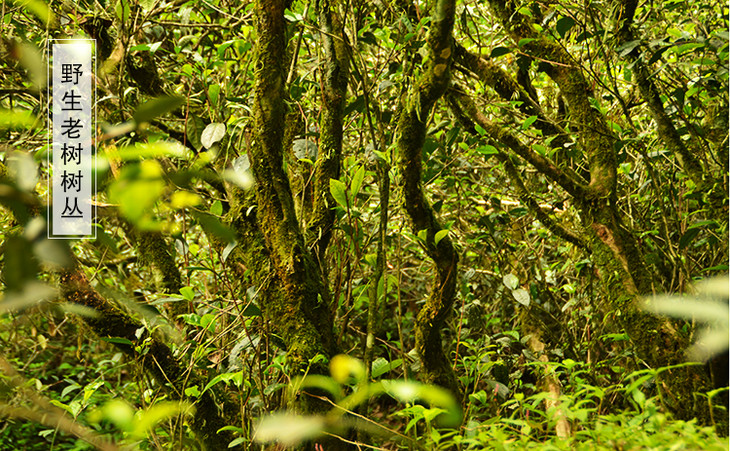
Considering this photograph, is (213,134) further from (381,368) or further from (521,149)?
(521,149)

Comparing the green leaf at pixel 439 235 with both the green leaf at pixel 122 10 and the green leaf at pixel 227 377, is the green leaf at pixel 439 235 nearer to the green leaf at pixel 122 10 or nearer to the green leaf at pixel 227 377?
the green leaf at pixel 227 377

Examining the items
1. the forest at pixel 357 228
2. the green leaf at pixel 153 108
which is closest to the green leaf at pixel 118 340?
the forest at pixel 357 228

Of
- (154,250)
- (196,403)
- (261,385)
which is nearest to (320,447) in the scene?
(261,385)

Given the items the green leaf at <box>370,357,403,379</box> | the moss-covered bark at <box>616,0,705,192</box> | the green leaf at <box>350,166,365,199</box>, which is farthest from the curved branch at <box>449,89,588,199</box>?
the green leaf at <box>370,357,403,379</box>

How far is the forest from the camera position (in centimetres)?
88

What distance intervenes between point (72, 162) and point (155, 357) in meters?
0.62

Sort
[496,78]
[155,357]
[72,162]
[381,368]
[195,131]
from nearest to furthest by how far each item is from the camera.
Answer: [72,162] < [381,368] < [155,357] < [195,131] < [496,78]

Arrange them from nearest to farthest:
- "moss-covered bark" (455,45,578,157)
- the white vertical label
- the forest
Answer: the white vertical label, the forest, "moss-covered bark" (455,45,578,157)

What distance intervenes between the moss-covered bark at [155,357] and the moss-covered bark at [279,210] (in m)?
0.38

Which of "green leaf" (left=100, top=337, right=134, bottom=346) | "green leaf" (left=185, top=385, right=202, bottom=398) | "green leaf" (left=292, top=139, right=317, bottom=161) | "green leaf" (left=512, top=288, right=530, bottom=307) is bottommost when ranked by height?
"green leaf" (left=185, top=385, right=202, bottom=398)

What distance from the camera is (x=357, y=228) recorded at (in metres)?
1.39

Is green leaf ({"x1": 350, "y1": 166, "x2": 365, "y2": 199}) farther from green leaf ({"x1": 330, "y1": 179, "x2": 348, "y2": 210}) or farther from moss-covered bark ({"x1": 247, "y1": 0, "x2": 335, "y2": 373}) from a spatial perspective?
moss-covered bark ({"x1": 247, "y1": 0, "x2": 335, "y2": 373})

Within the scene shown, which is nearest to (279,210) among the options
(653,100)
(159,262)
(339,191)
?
(339,191)

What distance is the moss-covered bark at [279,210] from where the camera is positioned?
3.88 feet
